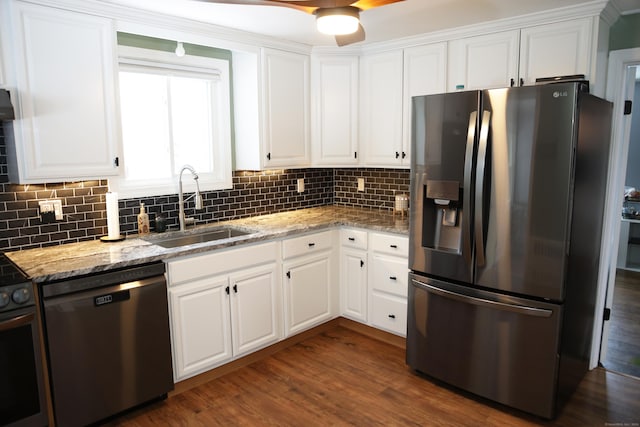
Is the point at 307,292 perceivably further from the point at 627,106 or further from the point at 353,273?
the point at 627,106

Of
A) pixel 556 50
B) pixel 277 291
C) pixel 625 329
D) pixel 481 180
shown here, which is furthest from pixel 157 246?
pixel 625 329

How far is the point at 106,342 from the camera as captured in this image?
236cm

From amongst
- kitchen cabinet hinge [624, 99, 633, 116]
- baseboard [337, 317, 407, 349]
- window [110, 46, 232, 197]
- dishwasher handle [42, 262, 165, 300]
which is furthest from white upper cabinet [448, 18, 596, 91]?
dishwasher handle [42, 262, 165, 300]

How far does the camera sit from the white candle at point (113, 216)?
9.02 ft

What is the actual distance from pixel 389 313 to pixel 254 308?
1046 mm

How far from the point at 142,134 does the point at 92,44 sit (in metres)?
0.71

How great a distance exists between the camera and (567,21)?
8.95ft

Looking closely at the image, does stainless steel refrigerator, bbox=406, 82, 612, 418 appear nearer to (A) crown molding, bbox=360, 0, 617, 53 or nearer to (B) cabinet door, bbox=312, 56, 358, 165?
(A) crown molding, bbox=360, 0, 617, 53

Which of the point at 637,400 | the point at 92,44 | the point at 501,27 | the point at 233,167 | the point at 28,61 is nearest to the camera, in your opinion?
the point at 28,61

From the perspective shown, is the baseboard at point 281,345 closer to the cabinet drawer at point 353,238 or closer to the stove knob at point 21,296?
the cabinet drawer at point 353,238

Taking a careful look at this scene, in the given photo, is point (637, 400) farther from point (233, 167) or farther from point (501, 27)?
point (233, 167)

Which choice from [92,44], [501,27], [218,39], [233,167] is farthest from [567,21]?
[92,44]

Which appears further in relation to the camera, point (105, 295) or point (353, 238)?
point (353, 238)

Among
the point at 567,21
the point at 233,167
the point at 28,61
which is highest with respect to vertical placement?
the point at 567,21
